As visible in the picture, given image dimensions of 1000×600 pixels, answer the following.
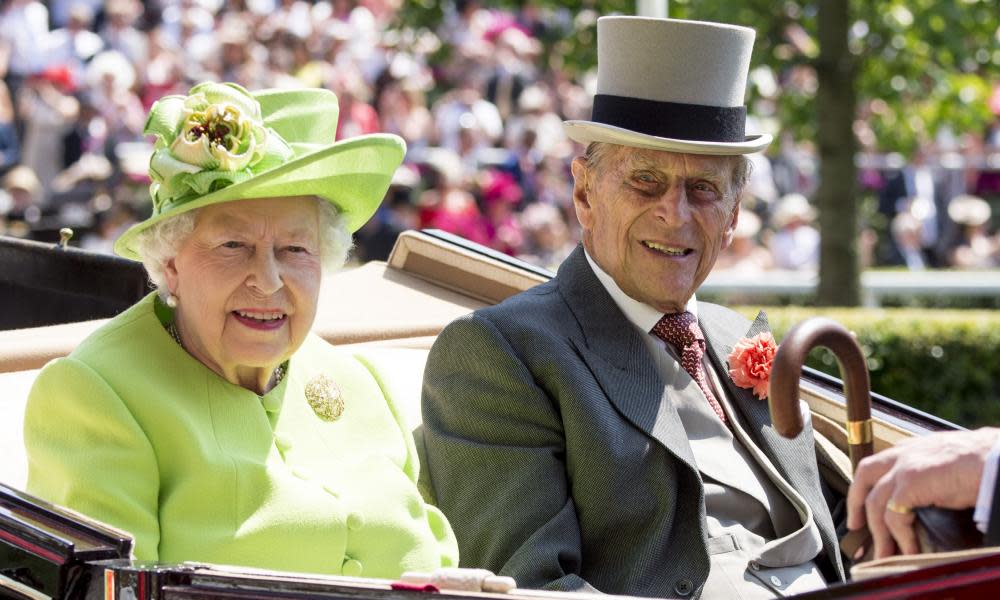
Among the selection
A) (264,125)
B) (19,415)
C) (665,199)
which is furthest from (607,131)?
(19,415)

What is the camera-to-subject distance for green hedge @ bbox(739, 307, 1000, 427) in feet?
22.8

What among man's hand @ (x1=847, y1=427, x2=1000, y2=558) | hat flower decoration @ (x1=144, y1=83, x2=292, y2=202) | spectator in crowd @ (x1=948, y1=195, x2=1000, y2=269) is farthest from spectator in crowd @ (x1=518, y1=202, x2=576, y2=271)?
man's hand @ (x1=847, y1=427, x2=1000, y2=558)

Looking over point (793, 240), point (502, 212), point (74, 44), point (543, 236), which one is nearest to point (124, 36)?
point (74, 44)

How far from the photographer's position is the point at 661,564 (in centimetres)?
285

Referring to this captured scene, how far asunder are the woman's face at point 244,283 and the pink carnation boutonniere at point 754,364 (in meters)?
0.93

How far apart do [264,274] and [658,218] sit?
0.84 meters

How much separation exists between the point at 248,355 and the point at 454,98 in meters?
8.04

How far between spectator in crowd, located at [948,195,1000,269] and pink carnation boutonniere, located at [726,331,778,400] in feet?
28.8

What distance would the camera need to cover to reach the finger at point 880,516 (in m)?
2.02

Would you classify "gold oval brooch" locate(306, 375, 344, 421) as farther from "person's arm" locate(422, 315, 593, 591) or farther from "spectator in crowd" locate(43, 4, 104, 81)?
"spectator in crowd" locate(43, 4, 104, 81)

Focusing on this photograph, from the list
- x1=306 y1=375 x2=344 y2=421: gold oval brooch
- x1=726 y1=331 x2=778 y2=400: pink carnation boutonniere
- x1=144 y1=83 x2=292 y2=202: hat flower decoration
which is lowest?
x1=726 y1=331 x2=778 y2=400: pink carnation boutonniere

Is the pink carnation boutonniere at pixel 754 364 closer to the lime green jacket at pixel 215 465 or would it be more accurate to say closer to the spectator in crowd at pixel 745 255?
the lime green jacket at pixel 215 465

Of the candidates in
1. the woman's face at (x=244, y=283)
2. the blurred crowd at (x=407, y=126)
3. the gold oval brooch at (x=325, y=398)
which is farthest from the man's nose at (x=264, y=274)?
the blurred crowd at (x=407, y=126)

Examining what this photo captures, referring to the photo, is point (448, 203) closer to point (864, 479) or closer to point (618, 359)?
point (618, 359)
